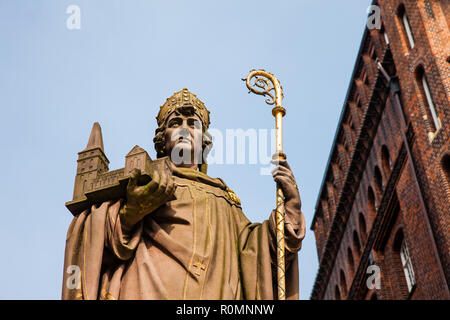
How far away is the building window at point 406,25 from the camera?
23.2 metres

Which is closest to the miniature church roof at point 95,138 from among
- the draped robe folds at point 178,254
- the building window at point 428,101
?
the draped robe folds at point 178,254

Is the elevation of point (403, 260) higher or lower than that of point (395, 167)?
lower

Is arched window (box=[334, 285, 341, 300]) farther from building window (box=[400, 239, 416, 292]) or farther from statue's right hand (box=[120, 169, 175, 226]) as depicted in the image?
statue's right hand (box=[120, 169, 175, 226])

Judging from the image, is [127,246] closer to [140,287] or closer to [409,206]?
[140,287]

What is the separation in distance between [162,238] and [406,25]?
20931mm

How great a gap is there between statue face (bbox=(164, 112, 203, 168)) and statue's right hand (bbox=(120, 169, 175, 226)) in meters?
1.01

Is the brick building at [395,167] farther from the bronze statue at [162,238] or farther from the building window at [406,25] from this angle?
the bronze statue at [162,238]

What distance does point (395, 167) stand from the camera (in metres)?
24.0

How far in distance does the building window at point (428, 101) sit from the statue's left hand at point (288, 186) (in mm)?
15941

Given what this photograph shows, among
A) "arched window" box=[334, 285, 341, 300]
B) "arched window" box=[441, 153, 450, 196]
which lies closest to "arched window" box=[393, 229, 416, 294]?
"arched window" box=[441, 153, 450, 196]

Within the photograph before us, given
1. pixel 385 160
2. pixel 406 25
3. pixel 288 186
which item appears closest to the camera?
pixel 288 186

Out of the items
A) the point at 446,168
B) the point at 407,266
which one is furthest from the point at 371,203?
the point at 446,168

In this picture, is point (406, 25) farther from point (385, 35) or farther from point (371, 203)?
point (371, 203)
